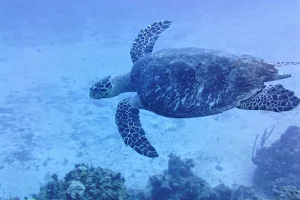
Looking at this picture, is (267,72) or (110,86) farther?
(110,86)

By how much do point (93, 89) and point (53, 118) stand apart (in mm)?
7475

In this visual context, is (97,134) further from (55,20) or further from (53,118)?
(55,20)

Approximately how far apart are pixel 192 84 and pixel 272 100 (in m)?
1.64

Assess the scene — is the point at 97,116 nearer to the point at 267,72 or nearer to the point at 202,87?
the point at 202,87

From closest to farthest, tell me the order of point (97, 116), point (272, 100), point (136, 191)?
point (272, 100) < point (136, 191) < point (97, 116)

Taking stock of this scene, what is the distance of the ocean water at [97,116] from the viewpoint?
10.1 meters

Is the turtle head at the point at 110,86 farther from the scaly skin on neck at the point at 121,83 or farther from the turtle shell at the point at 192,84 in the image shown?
the turtle shell at the point at 192,84

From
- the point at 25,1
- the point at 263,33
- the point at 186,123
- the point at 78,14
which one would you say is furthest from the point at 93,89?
the point at 25,1

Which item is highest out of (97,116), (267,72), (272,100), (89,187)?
(267,72)

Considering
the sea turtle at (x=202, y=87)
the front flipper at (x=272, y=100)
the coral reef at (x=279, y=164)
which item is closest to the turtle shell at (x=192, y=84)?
the sea turtle at (x=202, y=87)

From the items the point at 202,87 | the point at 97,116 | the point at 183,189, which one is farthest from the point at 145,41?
the point at 97,116

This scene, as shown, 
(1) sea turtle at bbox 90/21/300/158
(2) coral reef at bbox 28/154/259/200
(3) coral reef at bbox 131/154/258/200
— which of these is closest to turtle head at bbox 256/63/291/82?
(1) sea turtle at bbox 90/21/300/158

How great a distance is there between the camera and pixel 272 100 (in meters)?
4.89

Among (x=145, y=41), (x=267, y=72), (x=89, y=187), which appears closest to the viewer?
(x=89, y=187)
